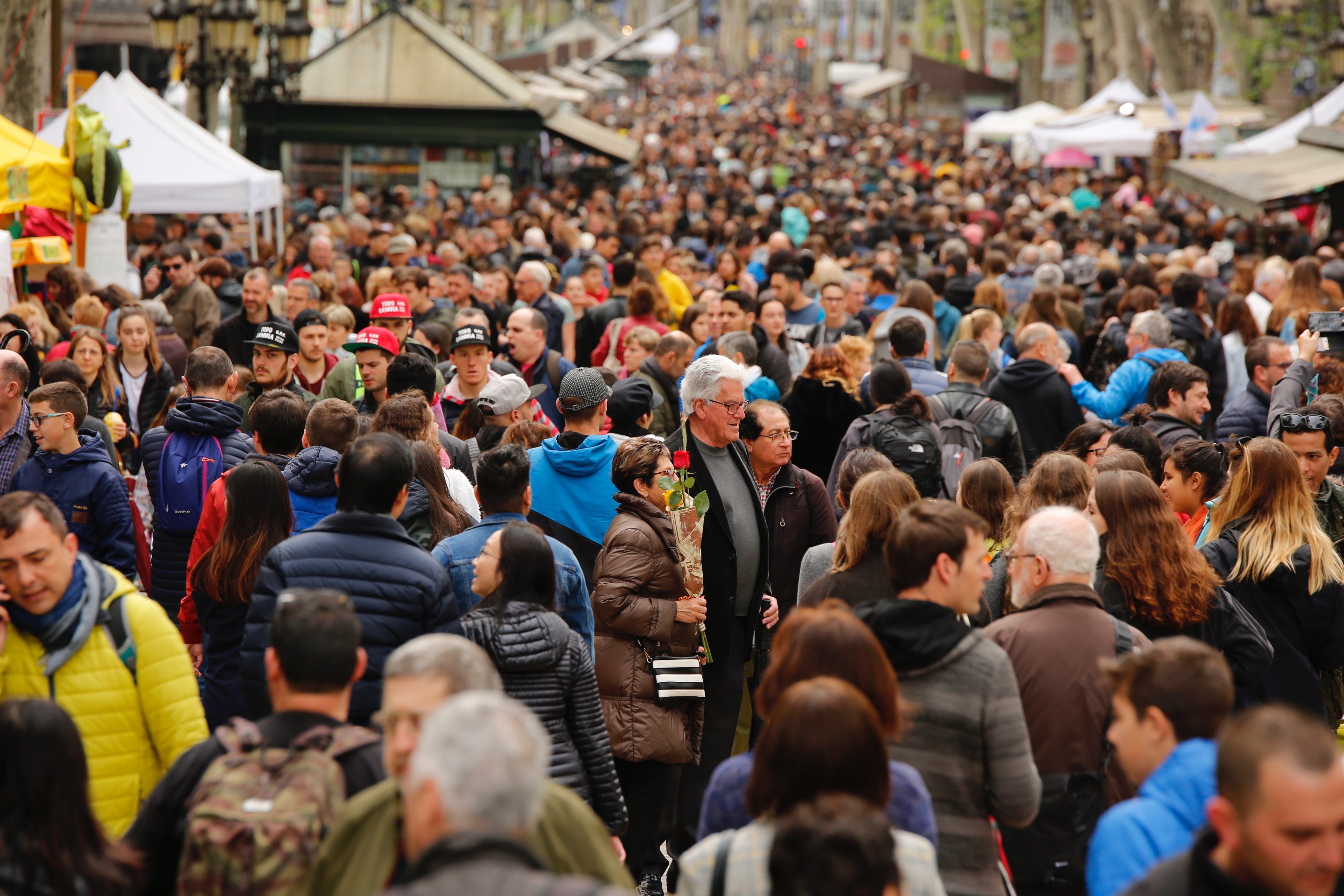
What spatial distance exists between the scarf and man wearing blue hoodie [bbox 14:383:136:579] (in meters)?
2.07

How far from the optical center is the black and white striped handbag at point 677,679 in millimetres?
5391

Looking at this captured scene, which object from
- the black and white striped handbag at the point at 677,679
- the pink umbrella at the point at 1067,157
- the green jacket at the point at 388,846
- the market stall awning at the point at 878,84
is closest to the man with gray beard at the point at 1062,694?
the black and white striped handbag at the point at 677,679

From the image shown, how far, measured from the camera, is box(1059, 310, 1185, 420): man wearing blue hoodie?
8.87 metres

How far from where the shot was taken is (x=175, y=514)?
6.22 m

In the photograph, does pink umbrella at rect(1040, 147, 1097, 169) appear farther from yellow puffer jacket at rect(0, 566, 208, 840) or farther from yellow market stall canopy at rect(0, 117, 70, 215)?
yellow puffer jacket at rect(0, 566, 208, 840)

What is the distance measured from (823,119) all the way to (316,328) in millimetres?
52651

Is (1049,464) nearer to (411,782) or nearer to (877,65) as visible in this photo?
(411,782)

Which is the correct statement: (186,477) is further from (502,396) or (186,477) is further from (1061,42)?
(1061,42)

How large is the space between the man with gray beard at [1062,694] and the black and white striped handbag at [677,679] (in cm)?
147

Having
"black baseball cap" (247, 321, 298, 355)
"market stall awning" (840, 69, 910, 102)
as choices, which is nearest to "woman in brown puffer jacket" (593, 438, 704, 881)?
"black baseball cap" (247, 321, 298, 355)

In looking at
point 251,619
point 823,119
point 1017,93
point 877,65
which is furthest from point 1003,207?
point 877,65

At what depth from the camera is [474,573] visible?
498 centimetres

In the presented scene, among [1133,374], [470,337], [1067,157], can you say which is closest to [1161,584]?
[470,337]

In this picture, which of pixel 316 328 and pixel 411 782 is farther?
pixel 316 328
